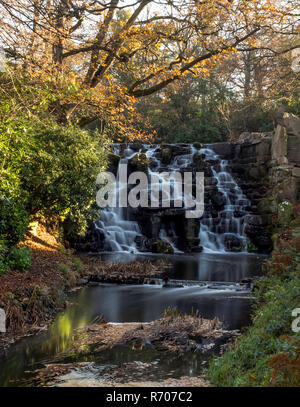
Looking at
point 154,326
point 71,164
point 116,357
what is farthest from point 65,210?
point 116,357

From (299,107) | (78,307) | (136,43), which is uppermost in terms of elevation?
(299,107)

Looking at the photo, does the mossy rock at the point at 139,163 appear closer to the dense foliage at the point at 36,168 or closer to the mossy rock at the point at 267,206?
the mossy rock at the point at 267,206

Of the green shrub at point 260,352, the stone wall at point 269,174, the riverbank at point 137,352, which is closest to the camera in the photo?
the green shrub at point 260,352

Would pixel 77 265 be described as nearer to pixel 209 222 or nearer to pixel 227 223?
pixel 209 222

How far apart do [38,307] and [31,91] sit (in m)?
4.93

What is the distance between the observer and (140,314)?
8.16 metres

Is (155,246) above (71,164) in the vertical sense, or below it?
below

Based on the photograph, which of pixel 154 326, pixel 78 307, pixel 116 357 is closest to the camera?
pixel 116 357

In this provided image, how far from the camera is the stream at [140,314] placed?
5145 mm

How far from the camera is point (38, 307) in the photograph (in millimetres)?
7594

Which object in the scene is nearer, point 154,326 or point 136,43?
point 154,326

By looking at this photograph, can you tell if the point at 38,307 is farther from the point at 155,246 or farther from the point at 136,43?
the point at 155,246

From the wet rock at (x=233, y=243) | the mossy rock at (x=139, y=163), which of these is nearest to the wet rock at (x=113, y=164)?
the mossy rock at (x=139, y=163)

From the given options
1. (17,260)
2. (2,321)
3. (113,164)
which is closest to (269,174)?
(113,164)
